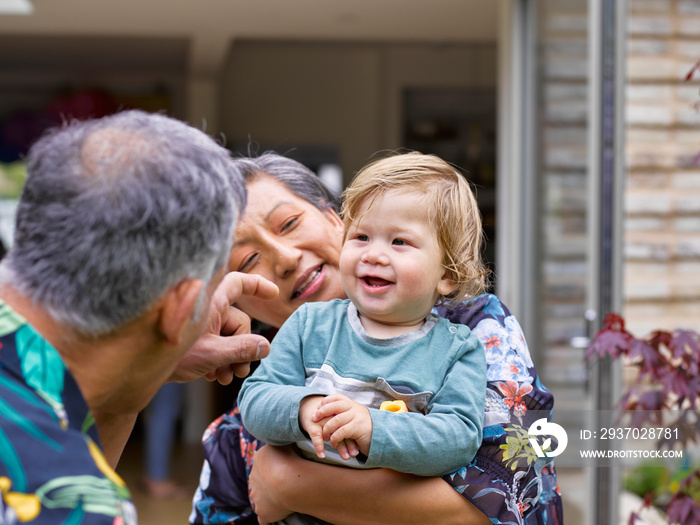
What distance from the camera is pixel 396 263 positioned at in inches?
44.6

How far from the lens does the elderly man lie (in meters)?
0.71

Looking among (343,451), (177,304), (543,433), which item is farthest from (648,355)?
(177,304)

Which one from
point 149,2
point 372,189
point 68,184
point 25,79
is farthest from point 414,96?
point 68,184

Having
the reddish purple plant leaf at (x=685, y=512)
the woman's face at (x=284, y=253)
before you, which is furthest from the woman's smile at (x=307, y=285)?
the reddish purple plant leaf at (x=685, y=512)

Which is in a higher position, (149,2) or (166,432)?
(149,2)

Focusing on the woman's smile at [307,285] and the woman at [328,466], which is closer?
the woman at [328,466]

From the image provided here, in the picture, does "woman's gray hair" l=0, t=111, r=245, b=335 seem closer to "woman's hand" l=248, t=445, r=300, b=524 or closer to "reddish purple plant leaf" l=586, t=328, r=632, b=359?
"woman's hand" l=248, t=445, r=300, b=524

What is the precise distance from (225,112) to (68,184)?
21.4ft

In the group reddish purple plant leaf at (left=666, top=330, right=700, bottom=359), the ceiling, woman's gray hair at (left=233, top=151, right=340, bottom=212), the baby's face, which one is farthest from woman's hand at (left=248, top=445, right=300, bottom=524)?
the ceiling

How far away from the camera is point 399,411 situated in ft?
3.48

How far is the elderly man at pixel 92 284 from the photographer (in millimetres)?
714

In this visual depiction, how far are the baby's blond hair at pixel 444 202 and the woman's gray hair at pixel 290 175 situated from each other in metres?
0.32

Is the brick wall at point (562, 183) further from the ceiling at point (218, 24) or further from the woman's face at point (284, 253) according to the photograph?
the woman's face at point (284, 253)

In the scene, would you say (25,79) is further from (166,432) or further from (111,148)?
(111,148)
